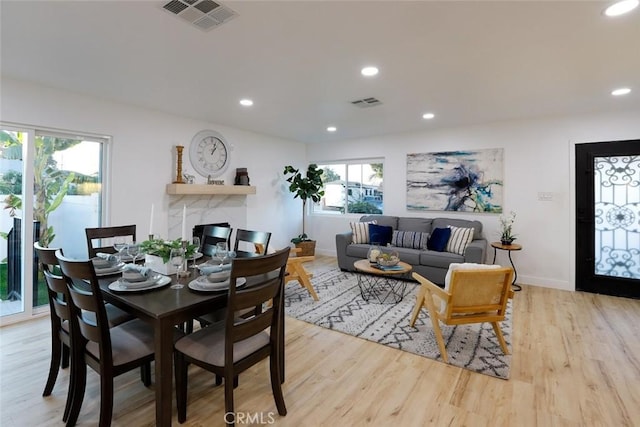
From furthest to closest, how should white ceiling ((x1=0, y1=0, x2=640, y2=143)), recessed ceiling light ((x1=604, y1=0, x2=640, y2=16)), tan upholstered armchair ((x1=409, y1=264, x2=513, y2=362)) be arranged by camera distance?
1. tan upholstered armchair ((x1=409, y1=264, x2=513, y2=362))
2. white ceiling ((x1=0, y1=0, x2=640, y2=143))
3. recessed ceiling light ((x1=604, y1=0, x2=640, y2=16))

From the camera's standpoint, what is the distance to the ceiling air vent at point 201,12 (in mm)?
1930

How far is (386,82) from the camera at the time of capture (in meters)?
3.19

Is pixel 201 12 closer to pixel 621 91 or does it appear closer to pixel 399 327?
pixel 399 327

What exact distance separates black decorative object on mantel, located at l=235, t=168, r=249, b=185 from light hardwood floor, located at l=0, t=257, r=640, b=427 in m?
3.12

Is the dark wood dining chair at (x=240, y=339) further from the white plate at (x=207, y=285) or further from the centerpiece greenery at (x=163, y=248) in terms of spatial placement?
the centerpiece greenery at (x=163, y=248)

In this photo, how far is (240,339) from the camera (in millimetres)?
1680

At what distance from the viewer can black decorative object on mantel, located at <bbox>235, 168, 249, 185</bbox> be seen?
536 cm

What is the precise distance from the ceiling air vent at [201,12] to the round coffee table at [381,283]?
2801 millimetres

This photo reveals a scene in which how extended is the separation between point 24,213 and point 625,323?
20.8 ft

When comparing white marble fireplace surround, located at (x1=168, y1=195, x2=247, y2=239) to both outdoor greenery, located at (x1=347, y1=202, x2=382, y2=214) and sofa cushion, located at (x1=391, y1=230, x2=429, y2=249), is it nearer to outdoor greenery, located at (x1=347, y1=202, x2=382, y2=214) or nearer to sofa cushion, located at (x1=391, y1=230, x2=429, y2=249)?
outdoor greenery, located at (x1=347, y1=202, x2=382, y2=214)

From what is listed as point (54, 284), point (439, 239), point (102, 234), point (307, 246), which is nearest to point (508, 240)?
point (439, 239)

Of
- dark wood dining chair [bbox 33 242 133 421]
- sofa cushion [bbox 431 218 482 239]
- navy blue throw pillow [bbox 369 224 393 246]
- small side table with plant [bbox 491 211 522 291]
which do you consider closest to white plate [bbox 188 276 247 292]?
dark wood dining chair [bbox 33 242 133 421]

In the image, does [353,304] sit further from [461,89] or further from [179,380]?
[461,89]

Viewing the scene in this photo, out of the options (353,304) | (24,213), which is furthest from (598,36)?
(24,213)
